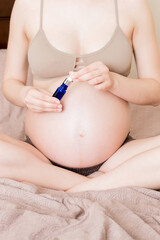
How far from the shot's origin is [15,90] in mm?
1359

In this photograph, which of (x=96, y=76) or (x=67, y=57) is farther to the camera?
(x=67, y=57)

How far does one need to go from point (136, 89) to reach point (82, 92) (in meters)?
0.19

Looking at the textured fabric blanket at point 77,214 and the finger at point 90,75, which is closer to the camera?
the textured fabric blanket at point 77,214

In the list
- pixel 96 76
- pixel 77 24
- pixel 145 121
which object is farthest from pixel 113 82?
pixel 145 121

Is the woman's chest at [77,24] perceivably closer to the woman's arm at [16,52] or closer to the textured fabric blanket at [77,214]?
the woman's arm at [16,52]

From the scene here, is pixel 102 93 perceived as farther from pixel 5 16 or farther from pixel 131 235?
pixel 5 16

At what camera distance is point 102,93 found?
128cm

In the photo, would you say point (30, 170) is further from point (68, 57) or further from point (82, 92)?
point (68, 57)

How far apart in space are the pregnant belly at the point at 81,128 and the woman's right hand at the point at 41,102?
55mm

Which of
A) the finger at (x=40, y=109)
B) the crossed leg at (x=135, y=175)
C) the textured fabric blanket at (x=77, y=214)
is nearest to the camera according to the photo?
the textured fabric blanket at (x=77, y=214)

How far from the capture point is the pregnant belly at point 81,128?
125 centimetres

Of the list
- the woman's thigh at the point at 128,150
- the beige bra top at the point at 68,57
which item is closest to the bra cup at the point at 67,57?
the beige bra top at the point at 68,57

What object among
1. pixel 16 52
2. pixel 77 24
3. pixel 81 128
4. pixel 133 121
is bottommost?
pixel 133 121

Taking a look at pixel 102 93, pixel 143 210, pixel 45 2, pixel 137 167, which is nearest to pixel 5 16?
pixel 45 2
